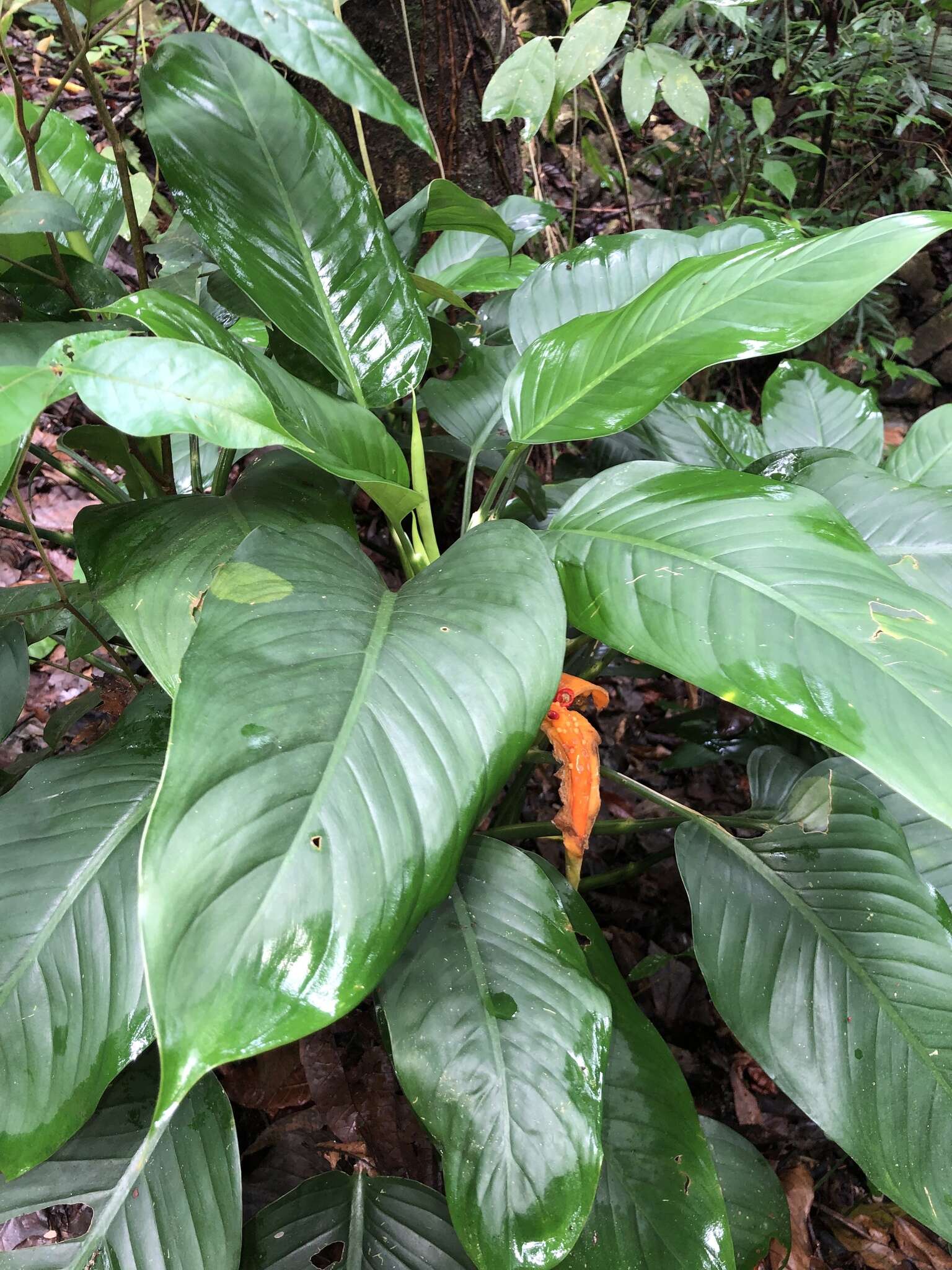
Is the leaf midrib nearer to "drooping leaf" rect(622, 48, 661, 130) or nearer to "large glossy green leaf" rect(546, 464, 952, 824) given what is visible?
"large glossy green leaf" rect(546, 464, 952, 824)

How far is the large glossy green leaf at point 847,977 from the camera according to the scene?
792 millimetres

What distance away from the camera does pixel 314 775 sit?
0.54 metres

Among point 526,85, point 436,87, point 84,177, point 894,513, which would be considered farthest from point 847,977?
point 436,87

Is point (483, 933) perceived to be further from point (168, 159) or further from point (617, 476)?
point (168, 159)

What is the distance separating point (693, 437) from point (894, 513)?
0.40 m

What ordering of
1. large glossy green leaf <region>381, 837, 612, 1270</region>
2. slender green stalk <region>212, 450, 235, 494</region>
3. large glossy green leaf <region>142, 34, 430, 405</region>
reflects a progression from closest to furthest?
large glossy green leaf <region>381, 837, 612, 1270</region> → large glossy green leaf <region>142, 34, 430, 405</region> → slender green stalk <region>212, 450, 235, 494</region>

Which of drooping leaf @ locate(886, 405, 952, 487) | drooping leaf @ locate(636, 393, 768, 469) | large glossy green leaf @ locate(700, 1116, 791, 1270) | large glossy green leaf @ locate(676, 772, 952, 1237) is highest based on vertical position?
drooping leaf @ locate(636, 393, 768, 469)

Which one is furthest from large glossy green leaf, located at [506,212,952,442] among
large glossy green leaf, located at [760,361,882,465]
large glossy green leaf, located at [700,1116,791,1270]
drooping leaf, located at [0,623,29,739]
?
large glossy green leaf, located at [700,1116,791,1270]

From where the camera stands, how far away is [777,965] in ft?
2.87

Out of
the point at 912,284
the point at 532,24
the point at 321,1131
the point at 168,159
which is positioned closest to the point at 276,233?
the point at 168,159

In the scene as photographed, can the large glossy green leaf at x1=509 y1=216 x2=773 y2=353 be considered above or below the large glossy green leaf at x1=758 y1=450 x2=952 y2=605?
above

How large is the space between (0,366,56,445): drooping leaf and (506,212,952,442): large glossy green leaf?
513 mm

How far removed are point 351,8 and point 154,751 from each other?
1.54 meters

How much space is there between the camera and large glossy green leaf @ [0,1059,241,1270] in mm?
753
